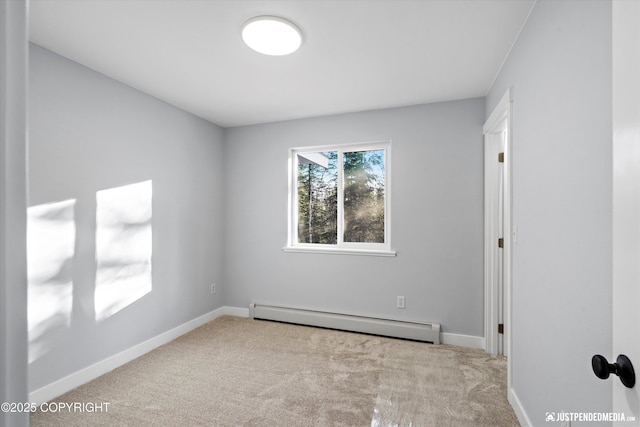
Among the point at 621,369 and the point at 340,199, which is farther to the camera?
the point at 340,199

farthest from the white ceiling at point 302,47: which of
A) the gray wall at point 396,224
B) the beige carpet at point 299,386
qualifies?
the beige carpet at point 299,386

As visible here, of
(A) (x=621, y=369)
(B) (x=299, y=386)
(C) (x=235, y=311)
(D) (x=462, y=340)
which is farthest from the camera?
(C) (x=235, y=311)

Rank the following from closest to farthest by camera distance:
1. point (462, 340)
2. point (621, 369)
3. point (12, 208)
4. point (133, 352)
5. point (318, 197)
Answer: point (12, 208)
point (621, 369)
point (133, 352)
point (462, 340)
point (318, 197)

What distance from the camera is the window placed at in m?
3.47

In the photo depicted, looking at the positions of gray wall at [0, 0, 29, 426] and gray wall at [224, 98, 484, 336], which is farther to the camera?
gray wall at [224, 98, 484, 336]

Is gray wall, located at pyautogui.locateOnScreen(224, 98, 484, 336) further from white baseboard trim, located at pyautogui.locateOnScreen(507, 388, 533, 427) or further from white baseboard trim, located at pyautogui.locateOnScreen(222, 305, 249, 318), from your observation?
white baseboard trim, located at pyautogui.locateOnScreen(507, 388, 533, 427)

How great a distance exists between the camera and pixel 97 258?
8.05 ft

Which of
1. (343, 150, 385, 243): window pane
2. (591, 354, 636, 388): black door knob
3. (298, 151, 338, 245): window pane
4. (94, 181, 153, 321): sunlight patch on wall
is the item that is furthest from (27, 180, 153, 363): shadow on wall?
(591, 354, 636, 388): black door knob

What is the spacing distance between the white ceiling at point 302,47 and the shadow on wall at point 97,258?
3.55 feet

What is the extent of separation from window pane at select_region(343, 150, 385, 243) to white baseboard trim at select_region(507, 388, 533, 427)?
5.79ft

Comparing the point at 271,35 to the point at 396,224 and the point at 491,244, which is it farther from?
the point at 491,244

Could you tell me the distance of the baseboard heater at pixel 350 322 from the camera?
312cm

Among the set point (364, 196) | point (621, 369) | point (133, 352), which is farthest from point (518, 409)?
point (133, 352)

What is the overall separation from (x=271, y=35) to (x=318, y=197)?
6.81 feet
